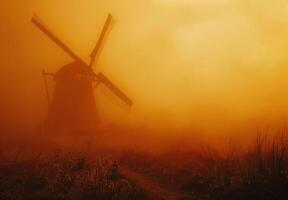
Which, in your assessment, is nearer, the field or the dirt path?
the field

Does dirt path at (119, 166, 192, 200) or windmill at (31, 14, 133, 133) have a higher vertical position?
windmill at (31, 14, 133, 133)

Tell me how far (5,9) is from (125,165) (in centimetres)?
1983

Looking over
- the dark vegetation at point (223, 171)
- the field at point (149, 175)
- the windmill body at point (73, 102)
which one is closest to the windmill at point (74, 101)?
the windmill body at point (73, 102)

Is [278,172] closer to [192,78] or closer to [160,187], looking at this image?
[160,187]

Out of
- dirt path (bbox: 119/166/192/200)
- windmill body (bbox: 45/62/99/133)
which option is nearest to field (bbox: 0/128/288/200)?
dirt path (bbox: 119/166/192/200)

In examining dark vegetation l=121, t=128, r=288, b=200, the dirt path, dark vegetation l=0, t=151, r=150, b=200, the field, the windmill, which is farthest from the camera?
the windmill

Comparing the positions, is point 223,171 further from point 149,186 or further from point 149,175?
point 149,175

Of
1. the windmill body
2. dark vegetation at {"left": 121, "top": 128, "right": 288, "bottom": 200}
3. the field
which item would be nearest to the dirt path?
the field

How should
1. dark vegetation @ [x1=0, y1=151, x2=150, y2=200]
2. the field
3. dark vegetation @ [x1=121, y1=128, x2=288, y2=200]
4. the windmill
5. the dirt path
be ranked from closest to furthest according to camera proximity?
1. dark vegetation @ [x1=121, y1=128, x2=288, y2=200]
2. the field
3. dark vegetation @ [x1=0, y1=151, x2=150, y2=200]
4. the dirt path
5. the windmill

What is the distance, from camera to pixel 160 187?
13.0m

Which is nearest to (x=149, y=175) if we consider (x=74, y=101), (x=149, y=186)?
(x=149, y=186)

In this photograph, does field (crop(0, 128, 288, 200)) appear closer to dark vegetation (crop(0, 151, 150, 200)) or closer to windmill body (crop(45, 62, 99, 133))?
dark vegetation (crop(0, 151, 150, 200))

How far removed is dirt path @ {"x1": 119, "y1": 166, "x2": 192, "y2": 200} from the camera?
1201 cm

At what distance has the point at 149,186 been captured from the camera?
42.2ft
